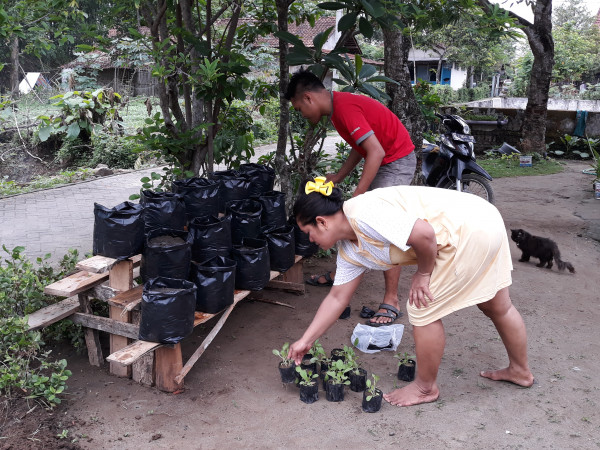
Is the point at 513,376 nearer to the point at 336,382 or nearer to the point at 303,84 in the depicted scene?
the point at 336,382

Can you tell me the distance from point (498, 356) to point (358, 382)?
105 cm

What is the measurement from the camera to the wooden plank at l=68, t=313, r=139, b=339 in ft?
10.4

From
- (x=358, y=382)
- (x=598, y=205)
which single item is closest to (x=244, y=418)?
(x=358, y=382)

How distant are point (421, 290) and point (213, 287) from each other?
1.27 metres

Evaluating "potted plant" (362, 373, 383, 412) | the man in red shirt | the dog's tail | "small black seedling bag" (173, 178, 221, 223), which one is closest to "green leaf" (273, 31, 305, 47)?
the man in red shirt

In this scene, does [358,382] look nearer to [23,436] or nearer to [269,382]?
[269,382]

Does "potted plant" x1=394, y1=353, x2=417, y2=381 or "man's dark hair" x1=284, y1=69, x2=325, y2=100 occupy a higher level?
"man's dark hair" x1=284, y1=69, x2=325, y2=100

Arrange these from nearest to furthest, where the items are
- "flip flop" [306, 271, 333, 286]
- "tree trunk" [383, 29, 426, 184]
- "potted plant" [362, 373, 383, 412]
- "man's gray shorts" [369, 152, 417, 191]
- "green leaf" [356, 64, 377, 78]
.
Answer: "potted plant" [362, 373, 383, 412] → "man's gray shorts" [369, 152, 417, 191] → "green leaf" [356, 64, 377, 78] → "flip flop" [306, 271, 333, 286] → "tree trunk" [383, 29, 426, 184]

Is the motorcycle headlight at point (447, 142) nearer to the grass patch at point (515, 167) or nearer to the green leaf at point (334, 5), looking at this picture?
the green leaf at point (334, 5)

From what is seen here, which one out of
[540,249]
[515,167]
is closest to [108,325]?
[540,249]

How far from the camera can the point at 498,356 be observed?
353 centimetres

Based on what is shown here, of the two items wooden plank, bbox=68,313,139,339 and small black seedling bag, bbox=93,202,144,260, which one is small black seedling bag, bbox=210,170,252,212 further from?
wooden plank, bbox=68,313,139,339

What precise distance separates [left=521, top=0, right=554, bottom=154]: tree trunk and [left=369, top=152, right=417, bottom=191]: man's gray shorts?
838 centimetres

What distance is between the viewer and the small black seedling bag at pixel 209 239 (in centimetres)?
364
